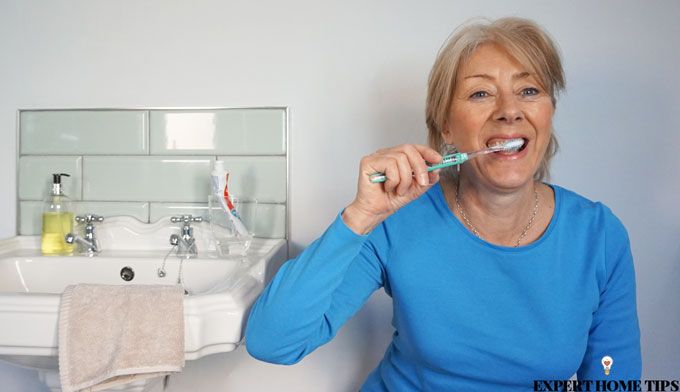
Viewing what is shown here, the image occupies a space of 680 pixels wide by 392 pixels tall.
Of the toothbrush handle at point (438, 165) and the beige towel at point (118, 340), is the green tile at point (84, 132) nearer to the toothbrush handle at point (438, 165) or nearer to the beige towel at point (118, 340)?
the beige towel at point (118, 340)

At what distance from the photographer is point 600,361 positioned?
81cm

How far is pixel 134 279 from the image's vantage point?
1.10 metres

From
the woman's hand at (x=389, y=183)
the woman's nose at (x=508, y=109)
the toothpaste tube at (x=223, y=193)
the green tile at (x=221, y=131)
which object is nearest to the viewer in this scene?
the woman's hand at (x=389, y=183)

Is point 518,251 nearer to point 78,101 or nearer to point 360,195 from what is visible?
point 360,195

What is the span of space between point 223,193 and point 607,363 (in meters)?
0.83

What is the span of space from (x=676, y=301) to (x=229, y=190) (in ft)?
3.79

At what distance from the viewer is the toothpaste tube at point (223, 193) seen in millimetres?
1079

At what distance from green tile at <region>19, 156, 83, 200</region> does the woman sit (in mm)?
786

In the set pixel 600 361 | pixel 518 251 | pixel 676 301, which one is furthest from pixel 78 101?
pixel 676 301

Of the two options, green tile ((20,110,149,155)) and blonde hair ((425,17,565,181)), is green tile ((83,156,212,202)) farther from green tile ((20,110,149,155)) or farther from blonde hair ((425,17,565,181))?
blonde hair ((425,17,565,181))

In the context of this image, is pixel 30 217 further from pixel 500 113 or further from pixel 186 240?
pixel 500 113

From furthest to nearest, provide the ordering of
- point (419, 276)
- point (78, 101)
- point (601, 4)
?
point (78, 101) → point (601, 4) → point (419, 276)

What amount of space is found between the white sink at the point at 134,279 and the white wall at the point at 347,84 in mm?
231

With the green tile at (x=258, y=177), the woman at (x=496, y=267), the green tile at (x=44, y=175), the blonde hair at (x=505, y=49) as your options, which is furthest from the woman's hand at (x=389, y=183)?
the green tile at (x=44, y=175)
